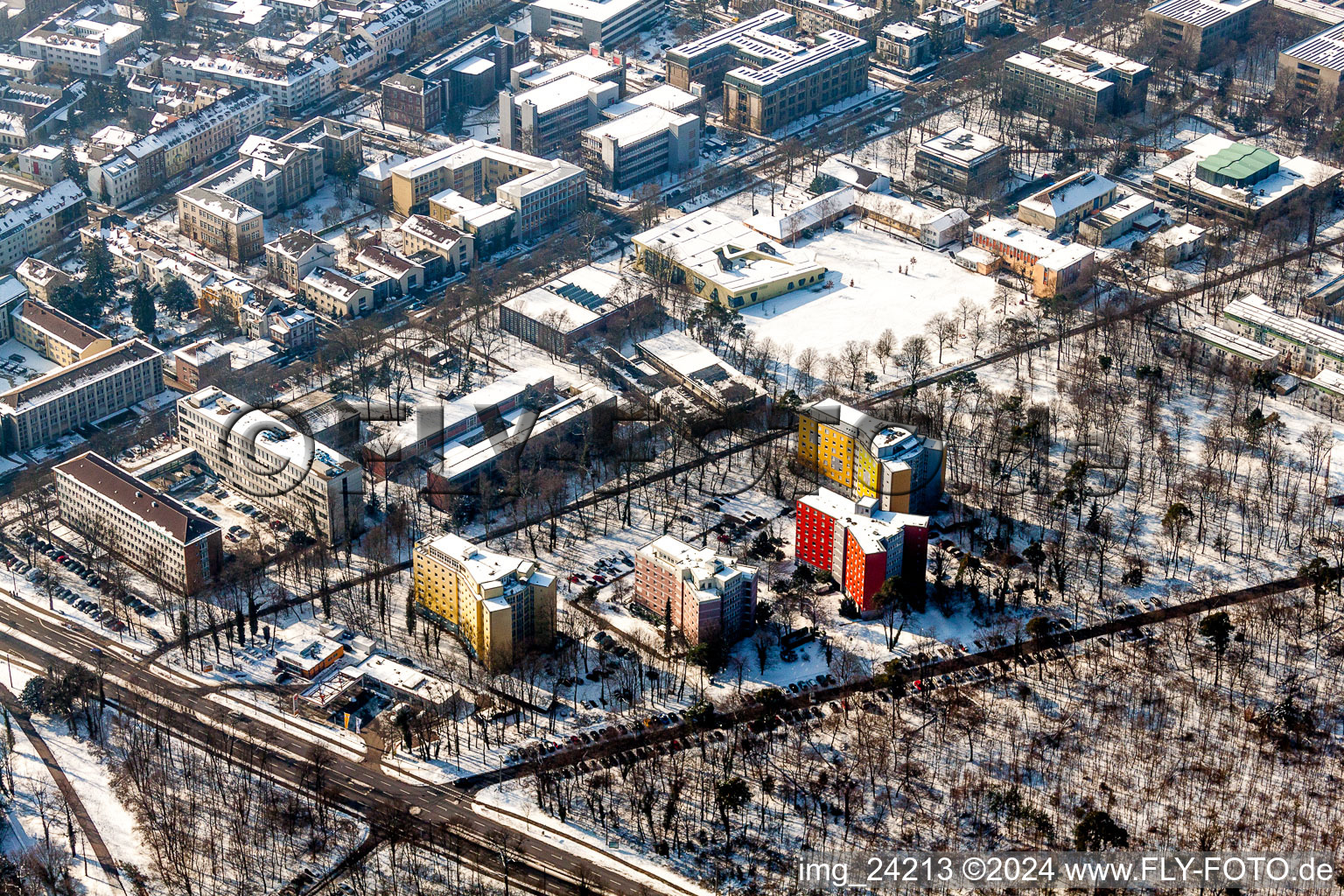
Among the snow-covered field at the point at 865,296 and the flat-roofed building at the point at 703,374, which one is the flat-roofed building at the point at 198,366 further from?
the snow-covered field at the point at 865,296

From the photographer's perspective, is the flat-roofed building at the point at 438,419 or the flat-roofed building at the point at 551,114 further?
the flat-roofed building at the point at 551,114

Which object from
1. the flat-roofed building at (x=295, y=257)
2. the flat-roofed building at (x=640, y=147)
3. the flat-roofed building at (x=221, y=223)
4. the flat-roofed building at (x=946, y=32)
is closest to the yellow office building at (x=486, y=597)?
the flat-roofed building at (x=295, y=257)

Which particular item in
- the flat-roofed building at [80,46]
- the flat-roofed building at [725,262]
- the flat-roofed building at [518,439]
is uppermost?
the flat-roofed building at [80,46]

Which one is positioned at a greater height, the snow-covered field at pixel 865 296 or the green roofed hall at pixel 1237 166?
the green roofed hall at pixel 1237 166

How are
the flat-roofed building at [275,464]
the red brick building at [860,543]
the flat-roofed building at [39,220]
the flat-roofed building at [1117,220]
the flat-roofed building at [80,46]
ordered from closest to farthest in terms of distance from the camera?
the red brick building at [860,543]
the flat-roofed building at [275,464]
the flat-roofed building at [39,220]
the flat-roofed building at [1117,220]
the flat-roofed building at [80,46]

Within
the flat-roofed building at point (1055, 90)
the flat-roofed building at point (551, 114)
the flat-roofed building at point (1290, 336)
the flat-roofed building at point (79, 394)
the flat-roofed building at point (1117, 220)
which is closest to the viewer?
the flat-roofed building at point (79, 394)

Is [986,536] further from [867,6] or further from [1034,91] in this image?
[867,6]
